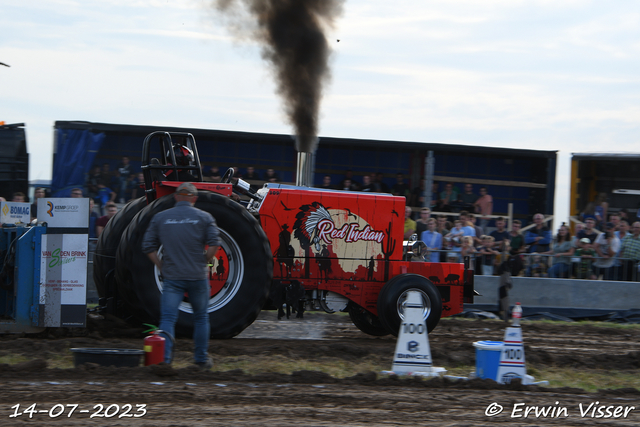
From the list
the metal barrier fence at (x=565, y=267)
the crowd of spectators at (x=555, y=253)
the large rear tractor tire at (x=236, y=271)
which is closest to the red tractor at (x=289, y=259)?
the large rear tractor tire at (x=236, y=271)

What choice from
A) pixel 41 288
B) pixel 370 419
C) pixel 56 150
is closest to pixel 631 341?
pixel 370 419

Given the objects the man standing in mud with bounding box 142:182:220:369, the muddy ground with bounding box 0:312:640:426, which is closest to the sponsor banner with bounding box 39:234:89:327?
the muddy ground with bounding box 0:312:640:426

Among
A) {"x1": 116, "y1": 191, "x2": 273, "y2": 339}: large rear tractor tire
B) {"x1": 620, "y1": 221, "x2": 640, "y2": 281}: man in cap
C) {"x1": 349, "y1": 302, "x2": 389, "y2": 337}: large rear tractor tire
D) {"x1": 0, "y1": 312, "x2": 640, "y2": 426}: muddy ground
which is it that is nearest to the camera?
{"x1": 0, "y1": 312, "x2": 640, "y2": 426}: muddy ground

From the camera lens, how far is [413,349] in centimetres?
606

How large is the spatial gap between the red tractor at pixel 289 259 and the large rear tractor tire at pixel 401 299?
1 cm

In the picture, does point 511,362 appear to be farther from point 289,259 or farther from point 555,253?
point 555,253

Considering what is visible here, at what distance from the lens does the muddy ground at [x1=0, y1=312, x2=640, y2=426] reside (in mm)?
4543

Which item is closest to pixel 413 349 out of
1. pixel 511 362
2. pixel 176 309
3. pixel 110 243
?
pixel 511 362

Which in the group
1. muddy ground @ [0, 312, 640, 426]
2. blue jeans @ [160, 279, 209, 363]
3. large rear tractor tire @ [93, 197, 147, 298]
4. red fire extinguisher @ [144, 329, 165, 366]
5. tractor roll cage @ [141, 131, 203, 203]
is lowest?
muddy ground @ [0, 312, 640, 426]

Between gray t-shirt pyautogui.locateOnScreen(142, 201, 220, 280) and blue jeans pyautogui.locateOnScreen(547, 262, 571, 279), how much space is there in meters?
7.80

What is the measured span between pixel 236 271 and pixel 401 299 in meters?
1.75

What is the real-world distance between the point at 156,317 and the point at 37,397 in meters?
2.28

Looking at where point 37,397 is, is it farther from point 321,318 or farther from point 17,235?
point 321,318

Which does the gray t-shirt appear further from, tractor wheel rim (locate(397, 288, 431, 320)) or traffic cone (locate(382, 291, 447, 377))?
tractor wheel rim (locate(397, 288, 431, 320))
